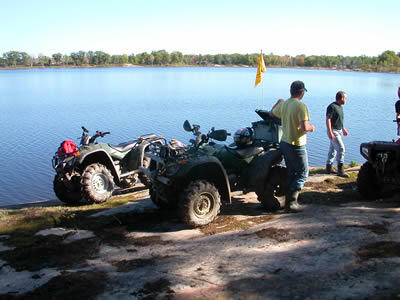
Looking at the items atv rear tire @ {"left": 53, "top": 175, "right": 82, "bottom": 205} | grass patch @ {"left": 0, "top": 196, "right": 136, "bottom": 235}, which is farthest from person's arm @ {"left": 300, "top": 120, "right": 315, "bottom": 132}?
atv rear tire @ {"left": 53, "top": 175, "right": 82, "bottom": 205}

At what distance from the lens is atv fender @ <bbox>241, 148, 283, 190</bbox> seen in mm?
6324

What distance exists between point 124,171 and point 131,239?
3.74 m

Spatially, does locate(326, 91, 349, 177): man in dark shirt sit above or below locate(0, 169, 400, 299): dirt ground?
above

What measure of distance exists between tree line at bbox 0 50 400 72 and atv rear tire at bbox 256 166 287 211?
120368 mm

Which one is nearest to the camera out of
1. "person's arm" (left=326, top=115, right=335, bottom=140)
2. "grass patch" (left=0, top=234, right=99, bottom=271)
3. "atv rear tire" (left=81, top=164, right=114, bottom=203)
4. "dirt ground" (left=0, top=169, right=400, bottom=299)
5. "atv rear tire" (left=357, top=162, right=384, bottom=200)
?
"dirt ground" (left=0, top=169, right=400, bottom=299)

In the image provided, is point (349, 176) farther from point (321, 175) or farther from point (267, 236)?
point (267, 236)

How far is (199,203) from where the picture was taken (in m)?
5.82

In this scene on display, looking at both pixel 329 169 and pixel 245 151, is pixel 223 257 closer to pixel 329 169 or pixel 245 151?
pixel 245 151

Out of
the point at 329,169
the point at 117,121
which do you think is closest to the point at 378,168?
the point at 329,169

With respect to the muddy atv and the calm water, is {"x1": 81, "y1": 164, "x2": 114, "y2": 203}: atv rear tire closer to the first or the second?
the calm water

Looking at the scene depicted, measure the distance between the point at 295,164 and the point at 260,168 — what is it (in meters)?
0.56

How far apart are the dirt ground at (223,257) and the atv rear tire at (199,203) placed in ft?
0.56

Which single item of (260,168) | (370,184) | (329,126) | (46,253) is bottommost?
(46,253)

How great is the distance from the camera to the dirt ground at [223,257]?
3.77 m
